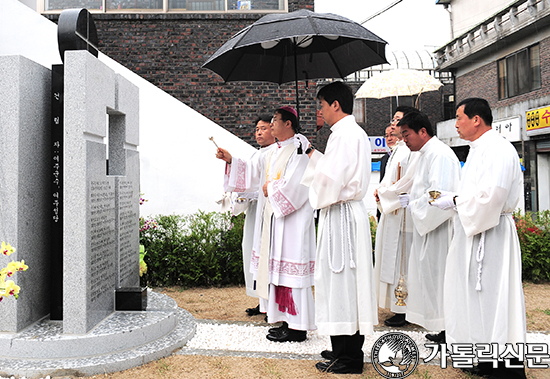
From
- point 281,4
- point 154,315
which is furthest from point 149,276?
point 281,4

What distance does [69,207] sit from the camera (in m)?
3.89

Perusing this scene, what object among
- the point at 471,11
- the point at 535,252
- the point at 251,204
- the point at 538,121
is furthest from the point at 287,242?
the point at 471,11

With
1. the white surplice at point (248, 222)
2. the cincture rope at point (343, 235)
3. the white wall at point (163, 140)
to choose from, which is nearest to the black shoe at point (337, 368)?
the cincture rope at point (343, 235)

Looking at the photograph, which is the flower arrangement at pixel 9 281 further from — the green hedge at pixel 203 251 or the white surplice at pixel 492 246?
the green hedge at pixel 203 251

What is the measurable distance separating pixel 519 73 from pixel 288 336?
1984 centimetres

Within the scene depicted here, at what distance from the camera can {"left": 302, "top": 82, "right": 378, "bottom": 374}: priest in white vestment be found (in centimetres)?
364

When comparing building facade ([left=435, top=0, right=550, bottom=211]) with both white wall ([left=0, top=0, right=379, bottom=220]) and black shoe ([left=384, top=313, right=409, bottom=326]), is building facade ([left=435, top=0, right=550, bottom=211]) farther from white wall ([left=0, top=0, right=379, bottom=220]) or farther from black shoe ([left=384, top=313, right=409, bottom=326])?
black shoe ([left=384, top=313, right=409, bottom=326])

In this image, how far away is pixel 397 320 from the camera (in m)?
5.09

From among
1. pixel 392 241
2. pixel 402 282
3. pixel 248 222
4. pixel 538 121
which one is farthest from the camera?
pixel 538 121

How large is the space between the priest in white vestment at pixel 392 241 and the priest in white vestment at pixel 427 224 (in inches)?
9.5

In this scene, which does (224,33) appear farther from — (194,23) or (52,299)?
(52,299)

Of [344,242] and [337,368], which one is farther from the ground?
[344,242]

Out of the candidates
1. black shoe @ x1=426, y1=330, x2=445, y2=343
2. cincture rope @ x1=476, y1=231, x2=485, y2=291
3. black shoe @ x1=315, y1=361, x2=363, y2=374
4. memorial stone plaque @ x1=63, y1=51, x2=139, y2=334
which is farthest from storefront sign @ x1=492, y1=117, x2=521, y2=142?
Answer: memorial stone plaque @ x1=63, y1=51, x2=139, y2=334

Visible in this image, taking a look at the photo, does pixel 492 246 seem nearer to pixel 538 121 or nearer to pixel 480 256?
pixel 480 256
